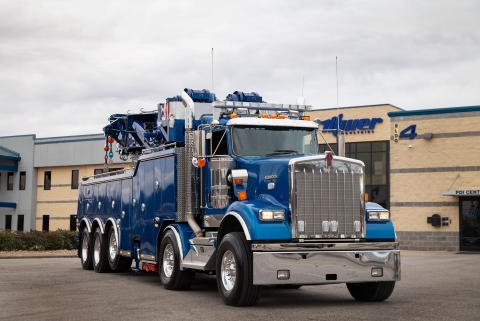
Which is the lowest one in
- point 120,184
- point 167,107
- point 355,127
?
point 120,184

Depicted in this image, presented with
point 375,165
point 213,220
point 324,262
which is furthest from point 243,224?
point 375,165

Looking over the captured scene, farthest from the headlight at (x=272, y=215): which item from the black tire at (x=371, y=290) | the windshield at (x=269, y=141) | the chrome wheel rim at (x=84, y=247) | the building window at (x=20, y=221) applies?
the building window at (x=20, y=221)

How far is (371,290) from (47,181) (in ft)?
175

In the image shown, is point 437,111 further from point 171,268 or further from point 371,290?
point 371,290

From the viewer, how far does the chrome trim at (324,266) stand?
12109 mm

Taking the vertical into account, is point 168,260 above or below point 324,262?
below

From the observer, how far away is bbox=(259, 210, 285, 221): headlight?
1231cm

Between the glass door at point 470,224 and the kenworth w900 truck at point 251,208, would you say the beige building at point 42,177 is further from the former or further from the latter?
the kenworth w900 truck at point 251,208

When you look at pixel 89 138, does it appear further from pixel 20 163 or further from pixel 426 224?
pixel 426 224

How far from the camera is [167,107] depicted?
55.9 ft

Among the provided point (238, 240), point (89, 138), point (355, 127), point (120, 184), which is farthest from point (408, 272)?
point (89, 138)

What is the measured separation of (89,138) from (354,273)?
50.2 meters

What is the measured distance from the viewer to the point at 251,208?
41.1 feet

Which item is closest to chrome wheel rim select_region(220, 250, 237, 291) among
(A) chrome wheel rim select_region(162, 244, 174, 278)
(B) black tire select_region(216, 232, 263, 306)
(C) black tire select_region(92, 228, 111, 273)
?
(B) black tire select_region(216, 232, 263, 306)
